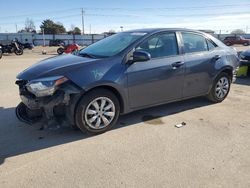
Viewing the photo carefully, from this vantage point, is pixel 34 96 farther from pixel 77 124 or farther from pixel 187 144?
pixel 187 144

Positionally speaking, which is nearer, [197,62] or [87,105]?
[87,105]

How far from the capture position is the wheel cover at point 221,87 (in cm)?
577

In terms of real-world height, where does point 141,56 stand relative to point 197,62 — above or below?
above

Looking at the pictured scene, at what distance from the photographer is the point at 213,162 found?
3.34 m

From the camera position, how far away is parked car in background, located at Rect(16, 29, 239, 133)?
150 inches

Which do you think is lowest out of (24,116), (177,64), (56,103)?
(24,116)

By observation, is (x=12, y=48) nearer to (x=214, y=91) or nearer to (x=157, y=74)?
(x=214, y=91)

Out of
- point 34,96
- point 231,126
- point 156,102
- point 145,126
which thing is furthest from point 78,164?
point 231,126

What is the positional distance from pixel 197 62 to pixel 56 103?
113 inches

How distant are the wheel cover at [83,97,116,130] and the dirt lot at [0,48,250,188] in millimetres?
199

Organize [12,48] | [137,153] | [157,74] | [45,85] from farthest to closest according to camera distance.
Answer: [12,48] → [157,74] → [45,85] → [137,153]

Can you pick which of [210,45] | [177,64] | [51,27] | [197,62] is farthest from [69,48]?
[51,27]

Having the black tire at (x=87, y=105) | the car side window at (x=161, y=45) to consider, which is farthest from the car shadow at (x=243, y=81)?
the black tire at (x=87, y=105)

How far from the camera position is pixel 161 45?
4750 mm
